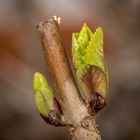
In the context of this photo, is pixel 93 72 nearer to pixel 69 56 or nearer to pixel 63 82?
pixel 63 82

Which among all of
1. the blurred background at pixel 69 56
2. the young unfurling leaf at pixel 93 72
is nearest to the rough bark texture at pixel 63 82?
the young unfurling leaf at pixel 93 72

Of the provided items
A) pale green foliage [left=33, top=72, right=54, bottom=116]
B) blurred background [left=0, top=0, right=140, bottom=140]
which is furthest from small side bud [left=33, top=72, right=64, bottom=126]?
blurred background [left=0, top=0, right=140, bottom=140]

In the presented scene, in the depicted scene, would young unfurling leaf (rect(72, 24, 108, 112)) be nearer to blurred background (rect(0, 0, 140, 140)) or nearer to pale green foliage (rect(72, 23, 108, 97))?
pale green foliage (rect(72, 23, 108, 97))

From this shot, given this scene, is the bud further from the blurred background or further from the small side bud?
the blurred background

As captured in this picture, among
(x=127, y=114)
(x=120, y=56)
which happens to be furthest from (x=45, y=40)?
(x=120, y=56)

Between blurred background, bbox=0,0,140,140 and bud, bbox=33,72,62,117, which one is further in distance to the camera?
blurred background, bbox=0,0,140,140

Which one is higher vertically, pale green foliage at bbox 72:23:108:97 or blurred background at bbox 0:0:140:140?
blurred background at bbox 0:0:140:140
